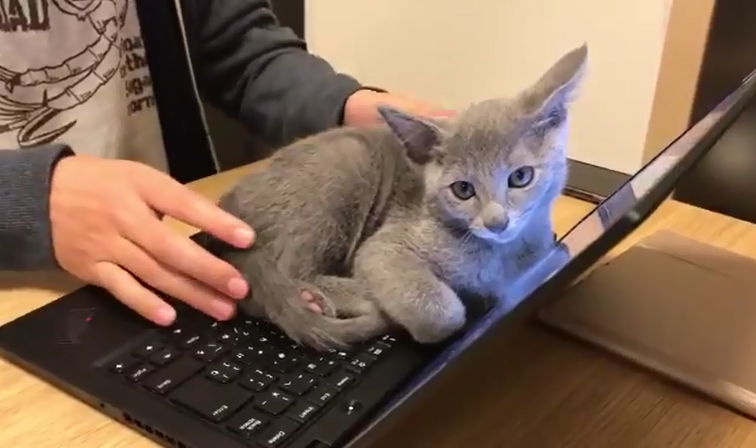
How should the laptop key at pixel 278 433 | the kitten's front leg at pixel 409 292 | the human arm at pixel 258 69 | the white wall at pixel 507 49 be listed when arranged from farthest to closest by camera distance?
1. the white wall at pixel 507 49
2. the human arm at pixel 258 69
3. the kitten's front leg at pixel 409 292
4. the laptop key at pixel 278 433

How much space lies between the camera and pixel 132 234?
67cm

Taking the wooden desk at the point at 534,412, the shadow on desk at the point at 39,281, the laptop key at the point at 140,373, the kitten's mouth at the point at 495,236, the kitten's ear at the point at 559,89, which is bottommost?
the wooden desk at the point at 534,412

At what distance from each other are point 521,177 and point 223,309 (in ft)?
0.82

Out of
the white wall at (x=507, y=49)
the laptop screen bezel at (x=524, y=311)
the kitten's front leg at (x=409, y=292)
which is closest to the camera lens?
the laptop screen bezel at (x=524, y=311)

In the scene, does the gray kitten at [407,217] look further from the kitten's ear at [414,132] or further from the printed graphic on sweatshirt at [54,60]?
the printed graphic on sweatshirt at [54,60]

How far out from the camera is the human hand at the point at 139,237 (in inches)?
24.4

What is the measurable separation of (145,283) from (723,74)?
70 cm

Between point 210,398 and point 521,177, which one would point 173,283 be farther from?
point 521,177

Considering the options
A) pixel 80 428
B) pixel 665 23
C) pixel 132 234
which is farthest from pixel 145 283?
pixel 665 23

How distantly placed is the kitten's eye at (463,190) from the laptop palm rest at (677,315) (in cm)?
12

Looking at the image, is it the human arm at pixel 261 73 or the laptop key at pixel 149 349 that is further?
the human arm at pixel 261 73

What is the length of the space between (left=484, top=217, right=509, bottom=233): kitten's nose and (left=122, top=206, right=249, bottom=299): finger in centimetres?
19

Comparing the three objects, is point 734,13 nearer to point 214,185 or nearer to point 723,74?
point 723,74

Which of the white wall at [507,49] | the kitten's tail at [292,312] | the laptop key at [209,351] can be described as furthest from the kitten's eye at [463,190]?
the white wall at [507,49]
